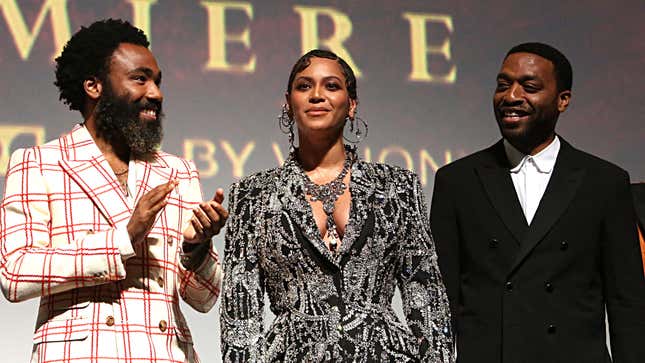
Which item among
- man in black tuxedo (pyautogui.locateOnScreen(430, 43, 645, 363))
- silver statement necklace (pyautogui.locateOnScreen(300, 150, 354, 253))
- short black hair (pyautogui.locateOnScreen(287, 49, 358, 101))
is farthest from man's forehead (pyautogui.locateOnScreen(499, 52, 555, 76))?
silver statement necklace (pyautogui.locateOnScreen(300, 150, 354, 253))

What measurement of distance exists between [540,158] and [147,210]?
1.17 metres

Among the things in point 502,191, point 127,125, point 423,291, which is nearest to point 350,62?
point 502,191

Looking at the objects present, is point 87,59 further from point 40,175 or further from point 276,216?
point 276,216

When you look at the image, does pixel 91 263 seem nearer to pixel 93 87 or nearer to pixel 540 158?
pixel 93 87

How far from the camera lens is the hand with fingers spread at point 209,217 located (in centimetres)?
260

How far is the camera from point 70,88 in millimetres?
3045

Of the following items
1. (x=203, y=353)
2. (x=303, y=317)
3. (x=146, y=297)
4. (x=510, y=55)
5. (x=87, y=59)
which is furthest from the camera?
(x=203, y=353)

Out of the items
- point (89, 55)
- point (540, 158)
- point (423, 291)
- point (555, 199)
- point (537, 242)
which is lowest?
point (423, 291)

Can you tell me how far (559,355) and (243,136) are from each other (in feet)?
5.50

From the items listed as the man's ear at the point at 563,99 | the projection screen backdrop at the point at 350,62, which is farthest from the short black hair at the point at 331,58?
the projection screen backdrop at the point at 350,62

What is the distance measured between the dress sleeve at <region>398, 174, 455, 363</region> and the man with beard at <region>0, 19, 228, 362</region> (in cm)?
45

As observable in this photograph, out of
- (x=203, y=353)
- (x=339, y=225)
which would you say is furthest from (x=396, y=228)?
(x=203, y=353)

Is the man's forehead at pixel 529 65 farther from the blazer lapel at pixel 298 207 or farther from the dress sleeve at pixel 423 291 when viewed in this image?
the blazer lapel at pixel 298 207

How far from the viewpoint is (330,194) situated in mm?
2723
